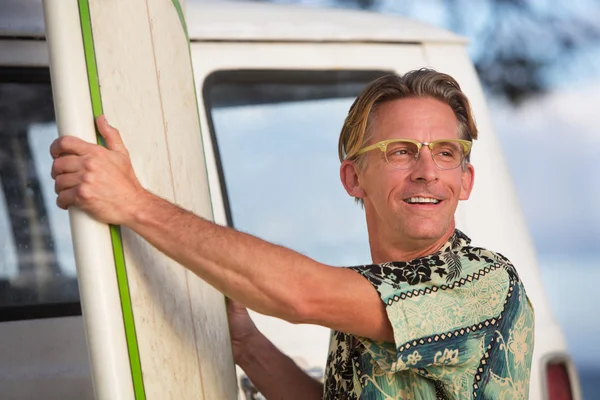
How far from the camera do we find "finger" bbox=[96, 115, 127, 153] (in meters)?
1.89

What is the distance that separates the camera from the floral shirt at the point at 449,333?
212cm

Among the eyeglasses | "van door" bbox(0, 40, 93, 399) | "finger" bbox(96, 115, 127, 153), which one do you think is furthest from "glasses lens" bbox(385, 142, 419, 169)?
"van door" bbox(0, 40, 93, 399)

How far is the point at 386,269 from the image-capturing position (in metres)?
2.17

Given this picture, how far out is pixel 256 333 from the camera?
268 centimetres

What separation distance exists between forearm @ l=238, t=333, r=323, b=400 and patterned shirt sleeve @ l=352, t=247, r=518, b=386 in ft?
1.74

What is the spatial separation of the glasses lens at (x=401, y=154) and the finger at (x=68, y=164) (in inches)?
32.7

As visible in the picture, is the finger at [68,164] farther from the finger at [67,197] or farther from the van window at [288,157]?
the van window at [288,157]

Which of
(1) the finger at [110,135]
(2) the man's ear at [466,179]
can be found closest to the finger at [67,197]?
(1) the finger at [110,135]

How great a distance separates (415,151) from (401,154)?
4 cm

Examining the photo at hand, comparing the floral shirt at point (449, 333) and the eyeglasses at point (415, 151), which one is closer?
the floral shirt at point (449, 333)

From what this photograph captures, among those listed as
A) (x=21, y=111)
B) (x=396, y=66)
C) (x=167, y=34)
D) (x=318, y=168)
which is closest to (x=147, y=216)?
(x=167, y=34)

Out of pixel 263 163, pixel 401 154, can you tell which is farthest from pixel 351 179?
pixel 263 163

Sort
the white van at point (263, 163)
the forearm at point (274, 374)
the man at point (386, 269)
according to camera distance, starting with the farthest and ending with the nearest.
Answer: the white van at point (263, 163) → the forearm at point (274, 374) → the man at point (386, 269)

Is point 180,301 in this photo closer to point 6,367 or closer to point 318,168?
point 6,367
